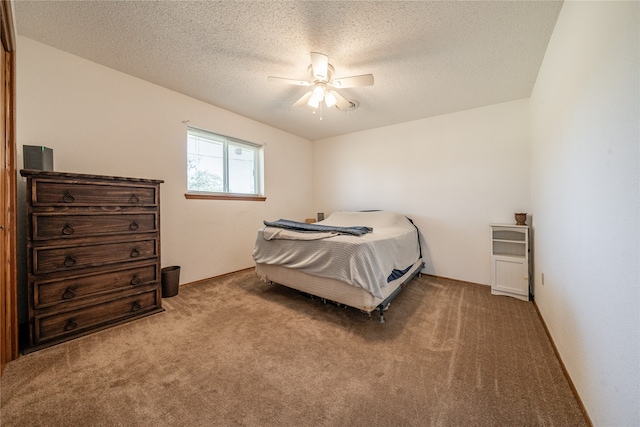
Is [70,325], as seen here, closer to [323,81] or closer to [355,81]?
[323,81]

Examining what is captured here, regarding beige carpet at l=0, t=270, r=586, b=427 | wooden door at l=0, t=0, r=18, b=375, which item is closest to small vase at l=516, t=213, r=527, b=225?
beige carpet at l=0, t=270, r=586, b=427

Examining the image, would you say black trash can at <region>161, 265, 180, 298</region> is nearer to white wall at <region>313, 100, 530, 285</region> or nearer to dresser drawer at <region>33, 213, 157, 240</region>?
dresser drawer at <region>33, 213, 157, 240</region>

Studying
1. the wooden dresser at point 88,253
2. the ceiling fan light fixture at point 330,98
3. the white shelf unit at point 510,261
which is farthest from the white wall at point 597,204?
the wooden dresser at point 88,253

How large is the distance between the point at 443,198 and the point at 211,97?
338 centimetres

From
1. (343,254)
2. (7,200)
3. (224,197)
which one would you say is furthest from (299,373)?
(224,197)

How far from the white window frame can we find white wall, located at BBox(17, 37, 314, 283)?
89 millimetres

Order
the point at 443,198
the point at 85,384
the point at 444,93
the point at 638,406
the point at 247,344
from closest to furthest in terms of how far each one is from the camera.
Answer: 1. the point at 638,406
2. the point at 85,384
3. the point at 247,344
4. the point at 444,93
5. the point at 443,198

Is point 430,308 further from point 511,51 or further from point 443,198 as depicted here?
point 511,51

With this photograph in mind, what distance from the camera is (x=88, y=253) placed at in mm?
1801

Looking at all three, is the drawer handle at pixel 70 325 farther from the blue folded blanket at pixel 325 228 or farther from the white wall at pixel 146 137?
the blue folded blanket at pixel 325 228

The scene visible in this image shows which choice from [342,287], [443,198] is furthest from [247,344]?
[443,198]

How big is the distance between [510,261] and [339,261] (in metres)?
2.06

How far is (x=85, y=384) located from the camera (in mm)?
1313

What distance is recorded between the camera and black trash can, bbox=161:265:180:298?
251cm
